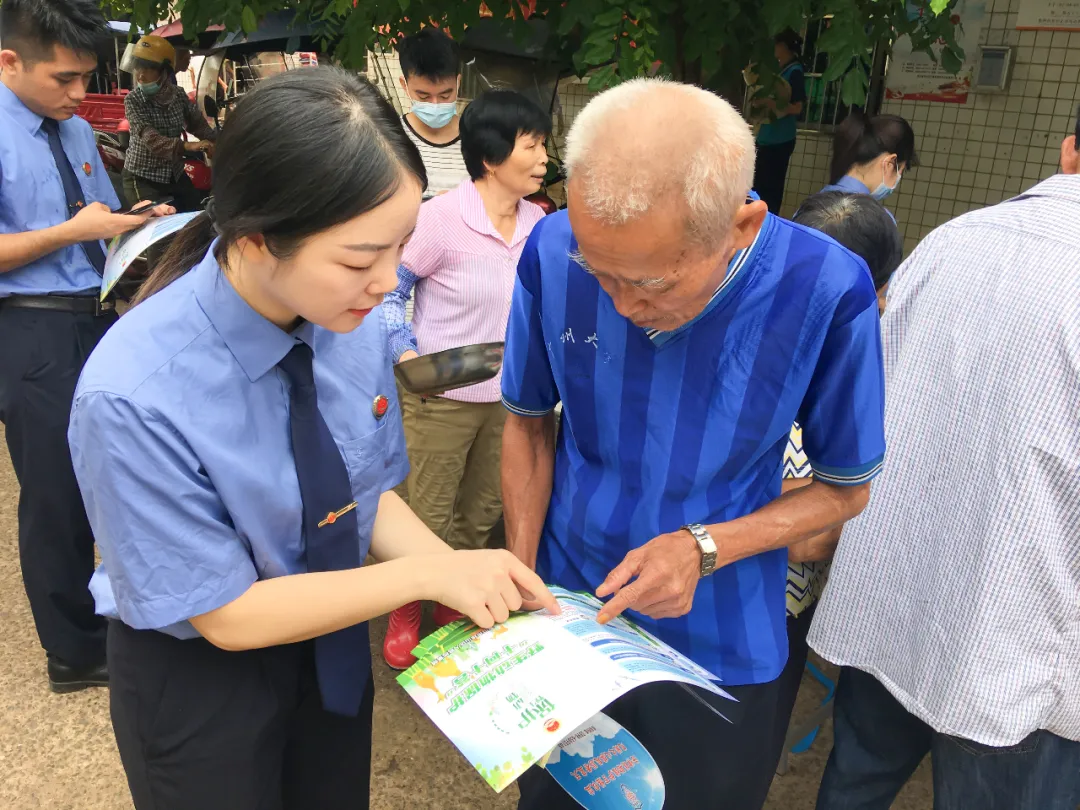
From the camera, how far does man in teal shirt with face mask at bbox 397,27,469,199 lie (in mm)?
3498

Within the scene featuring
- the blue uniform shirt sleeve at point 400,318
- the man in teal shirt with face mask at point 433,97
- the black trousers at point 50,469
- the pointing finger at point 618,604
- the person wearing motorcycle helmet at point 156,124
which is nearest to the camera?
the pointing finger at point 618,604

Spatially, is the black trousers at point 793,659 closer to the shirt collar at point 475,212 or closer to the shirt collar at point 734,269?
the shirt collar at point 734,269

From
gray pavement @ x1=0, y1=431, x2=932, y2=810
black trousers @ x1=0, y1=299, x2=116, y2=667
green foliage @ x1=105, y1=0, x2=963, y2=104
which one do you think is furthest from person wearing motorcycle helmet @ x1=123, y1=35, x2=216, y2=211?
gray pavement @ x1=0, y1=431, x2=932, y2=810

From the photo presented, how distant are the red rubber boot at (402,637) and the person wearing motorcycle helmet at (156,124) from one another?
189 inches

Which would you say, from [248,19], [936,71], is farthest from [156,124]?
[936,71]

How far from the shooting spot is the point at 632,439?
56.2 inches

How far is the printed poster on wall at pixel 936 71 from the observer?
5133 millimetres

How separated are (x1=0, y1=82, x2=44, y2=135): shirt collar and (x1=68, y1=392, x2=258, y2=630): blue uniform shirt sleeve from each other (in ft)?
6.20

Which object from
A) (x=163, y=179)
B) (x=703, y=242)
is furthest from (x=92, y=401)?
(x=163, y=179)

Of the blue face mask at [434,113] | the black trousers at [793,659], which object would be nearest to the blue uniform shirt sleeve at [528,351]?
the black trousers at [793,659]

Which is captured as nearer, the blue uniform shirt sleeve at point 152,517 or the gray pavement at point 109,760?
the blue uniform shirt sleeve at point 152,517

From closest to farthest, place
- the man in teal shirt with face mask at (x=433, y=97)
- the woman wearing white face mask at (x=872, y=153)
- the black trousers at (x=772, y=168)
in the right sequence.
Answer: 1. the man in teal shirt with face mask at (x=433, y=97)
2. the woman wearing white face mask at (x=872, y=153)
3. the black trousers at (x=772, y=168)

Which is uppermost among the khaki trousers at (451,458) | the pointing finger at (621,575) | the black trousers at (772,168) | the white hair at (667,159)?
the white hair at (667,159)

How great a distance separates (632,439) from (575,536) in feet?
0.82
